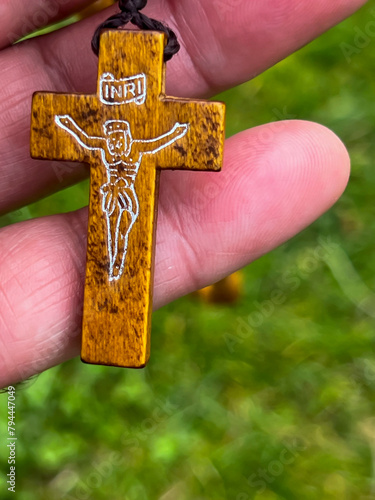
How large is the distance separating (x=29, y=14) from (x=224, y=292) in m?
1.28

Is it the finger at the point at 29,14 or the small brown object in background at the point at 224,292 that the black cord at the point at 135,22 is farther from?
the small brown object in background at the point at 224,292

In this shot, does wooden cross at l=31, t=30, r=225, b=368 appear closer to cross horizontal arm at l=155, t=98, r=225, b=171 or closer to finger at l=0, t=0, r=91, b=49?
cross horizontal arm at l=155, t=98, r=225, b=171

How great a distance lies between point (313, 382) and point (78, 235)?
44.2 inches

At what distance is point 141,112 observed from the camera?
5.59 feet

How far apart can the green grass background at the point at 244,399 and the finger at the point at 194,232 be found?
57cm

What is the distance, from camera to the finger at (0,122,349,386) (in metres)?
1.86

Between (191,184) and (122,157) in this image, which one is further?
(191,184)

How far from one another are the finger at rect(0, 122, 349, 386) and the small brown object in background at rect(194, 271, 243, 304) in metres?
0.63

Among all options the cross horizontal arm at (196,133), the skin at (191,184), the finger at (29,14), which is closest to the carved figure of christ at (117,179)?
the cross horizontal arm at (196,133)

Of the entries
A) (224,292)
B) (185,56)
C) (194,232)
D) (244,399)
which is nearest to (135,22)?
(185,56)

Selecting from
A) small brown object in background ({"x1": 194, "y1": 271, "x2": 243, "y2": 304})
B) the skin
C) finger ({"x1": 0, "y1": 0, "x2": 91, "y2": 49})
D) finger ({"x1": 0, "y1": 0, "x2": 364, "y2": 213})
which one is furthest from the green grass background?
finger ({"x1": 0, "y1": 0, "x2": 91, "y2": 49})

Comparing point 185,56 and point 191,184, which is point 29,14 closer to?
point 185,56

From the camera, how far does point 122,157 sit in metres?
1.73

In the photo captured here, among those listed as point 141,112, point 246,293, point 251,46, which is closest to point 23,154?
point 141,112
